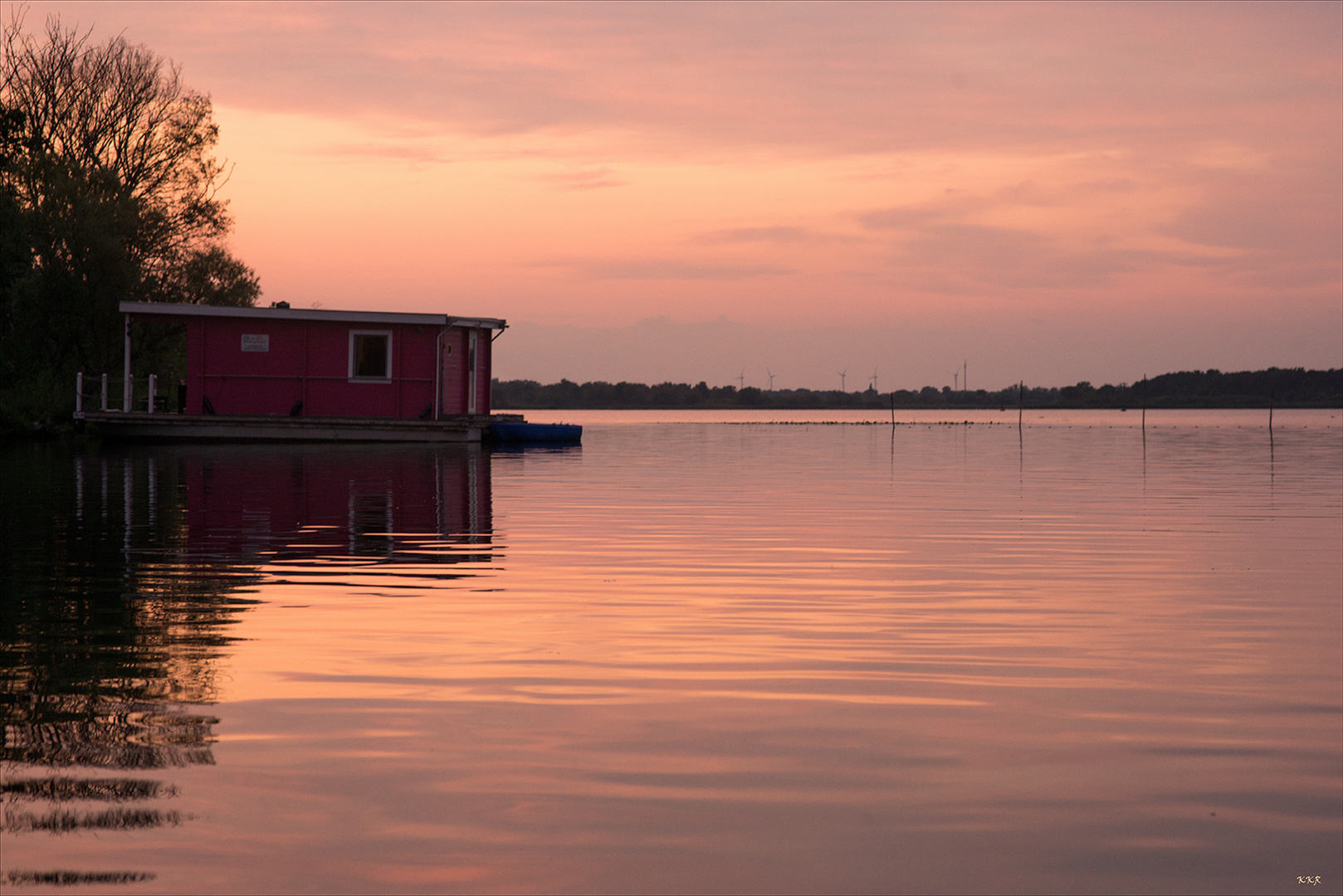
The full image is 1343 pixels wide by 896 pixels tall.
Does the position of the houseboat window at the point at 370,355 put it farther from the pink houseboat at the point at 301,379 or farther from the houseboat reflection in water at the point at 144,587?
the houseboat reflection in water at the point at 144,587

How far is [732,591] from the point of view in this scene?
36.8ft

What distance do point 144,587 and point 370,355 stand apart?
102 ft

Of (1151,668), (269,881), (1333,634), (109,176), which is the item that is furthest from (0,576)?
(109,176)

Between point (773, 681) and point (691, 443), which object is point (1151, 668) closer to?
point (773, 681)

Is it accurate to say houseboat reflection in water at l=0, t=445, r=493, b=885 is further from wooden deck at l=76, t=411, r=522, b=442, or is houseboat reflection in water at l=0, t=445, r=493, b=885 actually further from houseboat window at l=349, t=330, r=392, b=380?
houseboat window at l=349, t=330, r=392, b=380

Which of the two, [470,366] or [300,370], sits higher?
[470,366]

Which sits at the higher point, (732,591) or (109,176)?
(109,176)

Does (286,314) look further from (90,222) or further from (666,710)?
(666,710)

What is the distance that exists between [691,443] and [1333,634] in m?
47.4

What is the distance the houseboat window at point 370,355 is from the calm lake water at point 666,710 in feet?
82.2

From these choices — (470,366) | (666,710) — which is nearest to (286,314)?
(470,366)

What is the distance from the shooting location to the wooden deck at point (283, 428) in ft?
131

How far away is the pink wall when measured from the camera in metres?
40.8

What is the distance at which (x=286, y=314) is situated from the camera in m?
40.3
